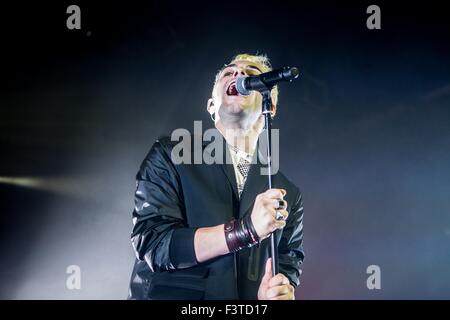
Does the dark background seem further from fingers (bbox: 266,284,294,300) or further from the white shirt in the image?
fingers (bbox: 266,284,294,300)

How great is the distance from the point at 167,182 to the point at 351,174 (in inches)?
43.7

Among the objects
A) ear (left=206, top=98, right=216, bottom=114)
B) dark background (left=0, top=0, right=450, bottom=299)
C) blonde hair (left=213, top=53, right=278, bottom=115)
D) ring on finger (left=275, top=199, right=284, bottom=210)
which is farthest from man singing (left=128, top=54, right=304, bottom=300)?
dark background (left=0, top=0, right=450, bottom=299)

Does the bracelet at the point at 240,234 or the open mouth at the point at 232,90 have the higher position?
the open mouth at the point at 232,90

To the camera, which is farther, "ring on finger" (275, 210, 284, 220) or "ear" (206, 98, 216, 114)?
"ear" (206, 98, 216, 114)

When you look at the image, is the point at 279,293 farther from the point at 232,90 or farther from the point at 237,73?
the point at 237,73

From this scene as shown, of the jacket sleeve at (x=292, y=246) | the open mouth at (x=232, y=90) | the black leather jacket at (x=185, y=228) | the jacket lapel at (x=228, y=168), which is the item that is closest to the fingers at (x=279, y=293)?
the black leather jacket at (x=185, y=228)

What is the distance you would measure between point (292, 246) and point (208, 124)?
0.77 metres

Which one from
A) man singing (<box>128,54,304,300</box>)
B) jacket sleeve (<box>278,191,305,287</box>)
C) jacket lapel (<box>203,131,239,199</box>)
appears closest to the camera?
man singing (<box>128,54,304,300</box>)

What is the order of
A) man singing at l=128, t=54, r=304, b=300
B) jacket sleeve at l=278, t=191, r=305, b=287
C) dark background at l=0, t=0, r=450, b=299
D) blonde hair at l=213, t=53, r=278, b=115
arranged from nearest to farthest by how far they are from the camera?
man singing at l=128, t=54, r=304, b=300 → jacket sleeve at l=278, t=191, r=305, b=287 → blonde hair at l=213, t=53, r=278, b=115 → dark background at l=0, t=0, r=450, b=299

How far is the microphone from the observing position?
5.29 feet

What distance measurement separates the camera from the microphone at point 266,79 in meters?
1.61

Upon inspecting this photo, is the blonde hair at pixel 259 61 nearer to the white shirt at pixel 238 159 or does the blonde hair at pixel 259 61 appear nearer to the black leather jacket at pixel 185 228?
the white shirt at pixel 238 159

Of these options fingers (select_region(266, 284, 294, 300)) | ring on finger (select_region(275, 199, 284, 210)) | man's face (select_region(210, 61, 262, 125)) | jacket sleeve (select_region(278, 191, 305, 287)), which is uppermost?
man's face (select_region(210, 61, 262, 125))
